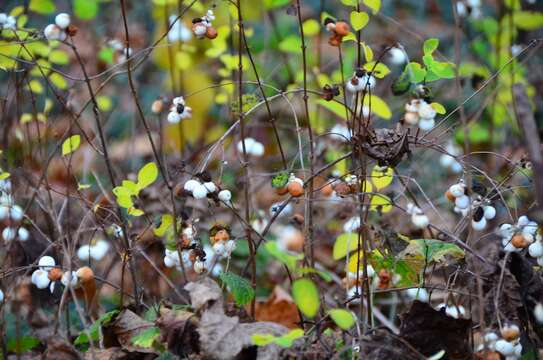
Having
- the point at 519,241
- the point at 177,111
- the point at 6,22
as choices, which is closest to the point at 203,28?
the point at 177,111

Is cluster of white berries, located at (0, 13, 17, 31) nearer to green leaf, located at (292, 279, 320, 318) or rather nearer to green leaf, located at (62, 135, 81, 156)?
green leaf, located at (62, 135, 81, 156)

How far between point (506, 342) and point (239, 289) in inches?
20.2

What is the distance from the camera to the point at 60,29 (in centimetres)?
166

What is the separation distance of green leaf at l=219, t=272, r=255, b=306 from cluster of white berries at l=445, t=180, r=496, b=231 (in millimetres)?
433

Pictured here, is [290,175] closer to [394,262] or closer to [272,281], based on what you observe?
[394,262]

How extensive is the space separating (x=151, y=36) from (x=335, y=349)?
10.2 feet

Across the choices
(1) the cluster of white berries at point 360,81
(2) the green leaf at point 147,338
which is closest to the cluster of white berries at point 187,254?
(2) the green leaf at point 147,338

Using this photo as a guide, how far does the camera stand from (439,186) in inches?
128

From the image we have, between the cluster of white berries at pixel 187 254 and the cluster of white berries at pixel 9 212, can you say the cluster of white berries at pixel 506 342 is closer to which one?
the cluster of white berries at pixel 187 254

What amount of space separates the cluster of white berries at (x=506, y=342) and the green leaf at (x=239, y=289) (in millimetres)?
461

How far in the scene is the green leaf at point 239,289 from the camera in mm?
1551

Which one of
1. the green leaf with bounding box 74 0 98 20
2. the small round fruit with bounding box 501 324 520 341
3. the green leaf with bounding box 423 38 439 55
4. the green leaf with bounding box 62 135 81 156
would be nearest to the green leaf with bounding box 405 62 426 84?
the green leaf with bounding box 423 38 439 55

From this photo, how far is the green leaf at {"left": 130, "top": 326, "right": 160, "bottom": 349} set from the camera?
144cm

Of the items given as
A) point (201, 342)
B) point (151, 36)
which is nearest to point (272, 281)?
point (201, 342)
